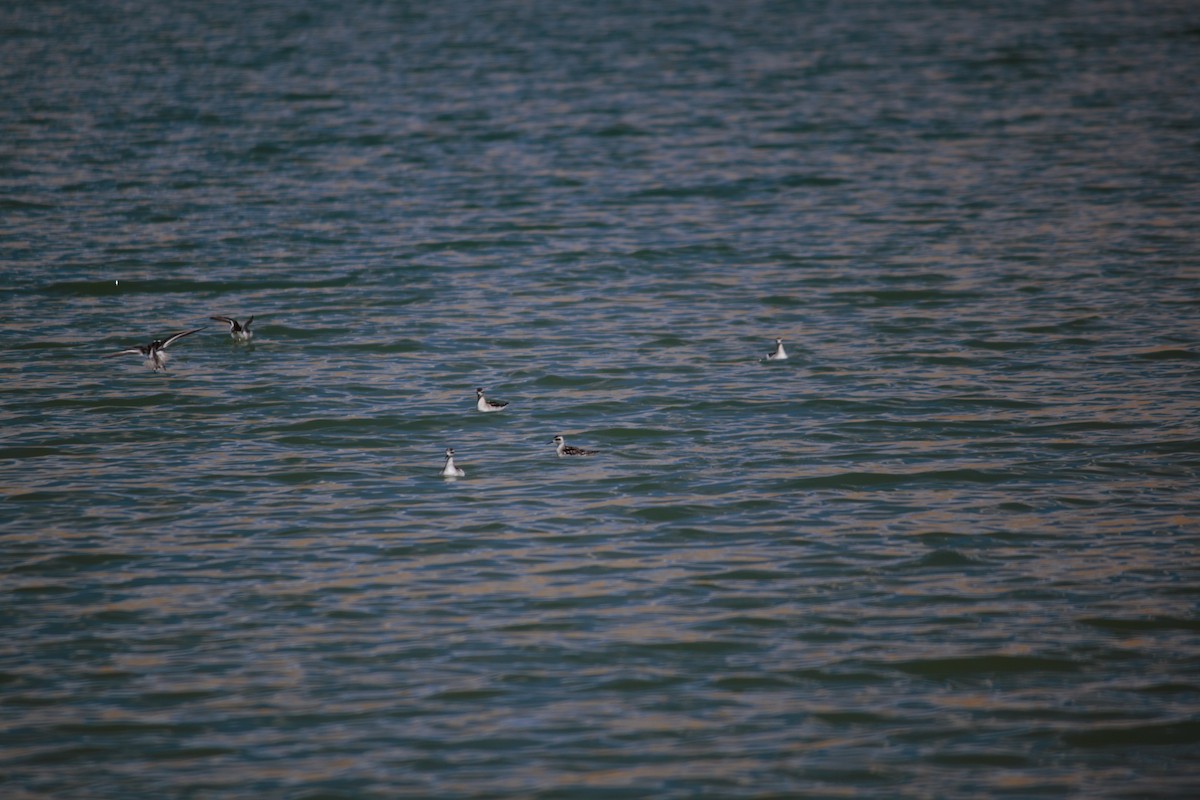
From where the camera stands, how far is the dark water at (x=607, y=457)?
10.9 m

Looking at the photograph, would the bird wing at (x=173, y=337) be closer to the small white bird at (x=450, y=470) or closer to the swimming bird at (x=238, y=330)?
the swimming bird at (x=238, y=330)

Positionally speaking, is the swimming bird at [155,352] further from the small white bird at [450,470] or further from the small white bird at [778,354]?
the small white bird at [778,354]

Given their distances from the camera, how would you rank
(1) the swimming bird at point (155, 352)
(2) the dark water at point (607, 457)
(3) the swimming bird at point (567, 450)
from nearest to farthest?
(2) the dark water at point (607, 457) < (3) the swimming bird at point (567, 450) < (1) the swimming bird at point (155, 352)

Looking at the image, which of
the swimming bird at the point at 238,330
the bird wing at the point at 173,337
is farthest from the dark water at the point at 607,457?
the swimming bird at the point at 238,330

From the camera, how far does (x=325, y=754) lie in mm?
10625

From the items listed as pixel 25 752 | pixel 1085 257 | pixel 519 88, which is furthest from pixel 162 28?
pixel 25 752

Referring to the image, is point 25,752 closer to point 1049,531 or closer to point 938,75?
point 1049,531

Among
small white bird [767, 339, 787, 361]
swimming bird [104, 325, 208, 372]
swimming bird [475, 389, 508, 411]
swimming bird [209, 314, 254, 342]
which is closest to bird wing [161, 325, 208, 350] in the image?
swimming bird [104, 325, 208, 372]

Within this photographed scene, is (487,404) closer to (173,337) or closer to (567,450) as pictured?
(567,450)

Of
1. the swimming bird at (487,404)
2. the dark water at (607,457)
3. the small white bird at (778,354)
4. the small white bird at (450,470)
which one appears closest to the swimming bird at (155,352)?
the dark water at (607,457)

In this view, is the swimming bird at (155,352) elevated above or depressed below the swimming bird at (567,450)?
above

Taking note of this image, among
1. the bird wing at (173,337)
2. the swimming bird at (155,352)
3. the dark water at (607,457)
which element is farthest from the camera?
the bird wing at (173,337)

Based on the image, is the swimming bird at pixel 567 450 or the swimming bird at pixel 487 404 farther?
the swimming bird at pixel 487 404

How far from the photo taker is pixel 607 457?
16.8 meters
